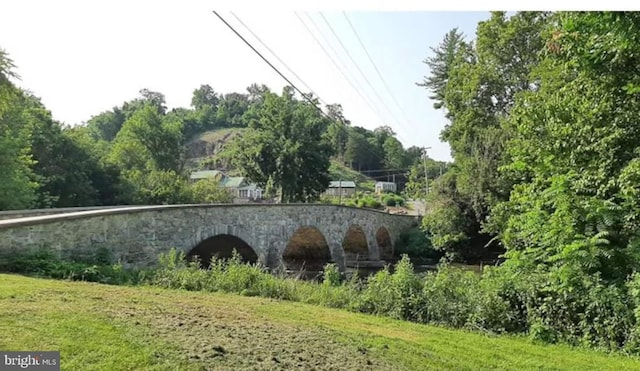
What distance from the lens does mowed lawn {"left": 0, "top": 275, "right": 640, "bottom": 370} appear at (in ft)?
12.4

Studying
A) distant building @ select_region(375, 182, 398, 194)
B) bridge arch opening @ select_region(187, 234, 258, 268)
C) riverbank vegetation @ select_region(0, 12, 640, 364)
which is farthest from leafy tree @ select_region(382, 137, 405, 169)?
bridge arch opening @ select_region(187, 234, 258, 268)

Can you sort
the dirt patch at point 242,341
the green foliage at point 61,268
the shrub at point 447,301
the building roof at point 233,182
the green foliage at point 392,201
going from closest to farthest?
the dirt patch at point 242,341 < the green foliage at point 61,268 < the shrub at point 447,301 < the green foliage at point 392,201 < the building roof at point 233,182

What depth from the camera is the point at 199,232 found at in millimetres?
13031

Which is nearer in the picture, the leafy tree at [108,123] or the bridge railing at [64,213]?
the bridge railing at [64,213]

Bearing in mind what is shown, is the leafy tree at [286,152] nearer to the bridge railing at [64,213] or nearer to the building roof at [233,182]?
the bridge railing at [64,213]

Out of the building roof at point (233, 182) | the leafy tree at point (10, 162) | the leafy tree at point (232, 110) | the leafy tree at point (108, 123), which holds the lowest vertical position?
the leafy tree at point (10, 162)

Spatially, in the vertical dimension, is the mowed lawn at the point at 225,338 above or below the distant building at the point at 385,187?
below

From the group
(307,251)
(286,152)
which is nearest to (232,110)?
(286,152)

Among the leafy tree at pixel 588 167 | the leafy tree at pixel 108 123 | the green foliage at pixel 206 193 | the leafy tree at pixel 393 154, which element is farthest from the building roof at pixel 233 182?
the leafy tree at pixel 588 167

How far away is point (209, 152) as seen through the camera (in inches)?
3573

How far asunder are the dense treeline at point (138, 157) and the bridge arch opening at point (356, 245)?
21.9 feet

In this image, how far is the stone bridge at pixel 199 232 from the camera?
8.16m

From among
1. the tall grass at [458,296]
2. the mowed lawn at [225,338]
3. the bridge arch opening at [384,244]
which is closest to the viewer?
the mowed lawn at [225,338]

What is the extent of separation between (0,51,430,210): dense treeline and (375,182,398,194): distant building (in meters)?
32.7
